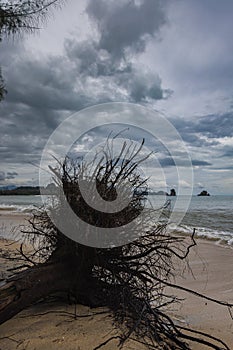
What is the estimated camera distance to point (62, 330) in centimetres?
329

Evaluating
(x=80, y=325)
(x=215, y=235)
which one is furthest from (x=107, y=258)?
(x=215, y=235)

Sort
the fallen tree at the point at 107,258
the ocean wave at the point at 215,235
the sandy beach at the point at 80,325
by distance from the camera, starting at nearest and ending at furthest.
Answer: the sandy beach at the point at 80,325, the fallen tree at the point at 107,258, the ocean wave at the point at 215,235

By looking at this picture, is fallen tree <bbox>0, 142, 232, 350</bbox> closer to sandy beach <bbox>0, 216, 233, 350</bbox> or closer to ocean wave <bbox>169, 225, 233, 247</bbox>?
sandy beach <bbox>0, 216, 233, 350</bbox>

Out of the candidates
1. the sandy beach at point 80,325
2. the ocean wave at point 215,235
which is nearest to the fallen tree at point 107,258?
the sandy beach at point 80,325

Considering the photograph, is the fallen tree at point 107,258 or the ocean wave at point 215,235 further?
the ocean wave at point 215,235

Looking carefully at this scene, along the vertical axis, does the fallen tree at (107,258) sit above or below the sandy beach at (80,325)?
above

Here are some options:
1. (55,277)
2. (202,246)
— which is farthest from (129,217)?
(202,246)

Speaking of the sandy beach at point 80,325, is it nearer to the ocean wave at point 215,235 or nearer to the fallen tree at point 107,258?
the fallen tree at point 107,258

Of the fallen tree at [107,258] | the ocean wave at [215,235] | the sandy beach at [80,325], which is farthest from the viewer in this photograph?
the ocean wave at [215,235]

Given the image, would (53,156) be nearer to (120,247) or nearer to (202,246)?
(120,247)

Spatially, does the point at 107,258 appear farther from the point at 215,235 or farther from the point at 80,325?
the point at 215,235

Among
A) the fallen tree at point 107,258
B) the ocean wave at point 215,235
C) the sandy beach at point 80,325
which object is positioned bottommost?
the ocean wave at point 215,235

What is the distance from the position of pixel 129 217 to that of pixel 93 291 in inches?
39.0

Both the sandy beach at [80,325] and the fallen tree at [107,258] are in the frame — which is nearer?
the sandy beach at [80,325]
